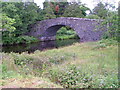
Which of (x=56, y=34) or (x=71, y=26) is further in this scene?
(x=56, y=34)

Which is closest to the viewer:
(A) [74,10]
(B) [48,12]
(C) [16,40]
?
(C) [16,40]

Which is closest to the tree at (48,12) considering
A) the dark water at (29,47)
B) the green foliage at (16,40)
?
the green foliage at (16,40)

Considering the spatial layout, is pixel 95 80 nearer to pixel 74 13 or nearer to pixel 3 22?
pixel 3 22

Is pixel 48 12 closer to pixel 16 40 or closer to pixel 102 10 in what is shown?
pixel 16 40

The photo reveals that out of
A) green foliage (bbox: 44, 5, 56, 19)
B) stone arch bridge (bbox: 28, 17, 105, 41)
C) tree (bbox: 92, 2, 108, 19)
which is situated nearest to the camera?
tree (bbox: 92, 2, 108, 19)

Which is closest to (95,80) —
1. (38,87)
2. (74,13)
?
(38,87)

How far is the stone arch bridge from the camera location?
613 inches

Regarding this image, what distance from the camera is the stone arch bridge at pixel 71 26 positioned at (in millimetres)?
15562

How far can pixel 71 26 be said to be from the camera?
1773 cm

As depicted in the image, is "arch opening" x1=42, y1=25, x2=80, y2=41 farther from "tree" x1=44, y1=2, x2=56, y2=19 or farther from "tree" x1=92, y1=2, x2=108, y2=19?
"tree" x1=92, y1=2, x2=108, y2=19

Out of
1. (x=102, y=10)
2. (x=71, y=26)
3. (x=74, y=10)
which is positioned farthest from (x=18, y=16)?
(x=74, y=10)

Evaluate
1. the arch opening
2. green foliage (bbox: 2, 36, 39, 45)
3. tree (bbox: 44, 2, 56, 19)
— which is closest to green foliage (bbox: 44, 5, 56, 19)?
tree (bbox: 44, 2, 56, 19)

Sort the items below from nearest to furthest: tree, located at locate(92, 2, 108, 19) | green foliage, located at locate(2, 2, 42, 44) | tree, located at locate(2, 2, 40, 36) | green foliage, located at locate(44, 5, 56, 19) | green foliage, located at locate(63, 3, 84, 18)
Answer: tree, located at locate(92, 2, 108, 19)
green foliage, located at locate(2, 2, 42, 44)
tree, located at locate(2, 2, 40, 36)
green foliage, located at locate(44, 5, 56, 19)
green foliage, located at locate(63, 3, 84, 18)

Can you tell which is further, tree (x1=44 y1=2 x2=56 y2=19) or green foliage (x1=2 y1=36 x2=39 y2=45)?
tree (x1=44 y1=2 x2=56 y2=19)
